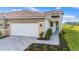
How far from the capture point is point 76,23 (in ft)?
8.61

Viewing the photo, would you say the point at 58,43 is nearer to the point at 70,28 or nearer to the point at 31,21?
the point at 70,28

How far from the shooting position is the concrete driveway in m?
2.62

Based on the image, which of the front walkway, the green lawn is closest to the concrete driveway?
the front walkway

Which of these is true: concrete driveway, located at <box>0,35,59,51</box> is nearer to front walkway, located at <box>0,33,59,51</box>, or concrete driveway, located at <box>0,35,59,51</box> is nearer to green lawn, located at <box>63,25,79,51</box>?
front walkway, located at <box>0,33,59,51</box>

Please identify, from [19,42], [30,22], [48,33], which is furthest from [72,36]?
[19,42]

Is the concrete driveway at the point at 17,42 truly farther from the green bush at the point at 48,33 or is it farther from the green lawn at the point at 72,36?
the green lawn at the point at 72,36

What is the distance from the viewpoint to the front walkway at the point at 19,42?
8.58ft

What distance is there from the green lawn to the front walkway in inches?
5.8

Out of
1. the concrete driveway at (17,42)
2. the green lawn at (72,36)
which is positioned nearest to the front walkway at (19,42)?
the concrete driveway at (17,42)

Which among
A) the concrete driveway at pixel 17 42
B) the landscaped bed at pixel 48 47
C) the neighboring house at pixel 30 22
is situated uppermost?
the neighboring house at pixel 30 22

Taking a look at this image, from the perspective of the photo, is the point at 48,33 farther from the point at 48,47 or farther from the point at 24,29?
the point at 24,29

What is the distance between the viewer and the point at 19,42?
265 centimetres

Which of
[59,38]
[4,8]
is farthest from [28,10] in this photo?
[59,38]

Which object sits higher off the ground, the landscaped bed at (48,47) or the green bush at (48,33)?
the green bush at (48,33)
